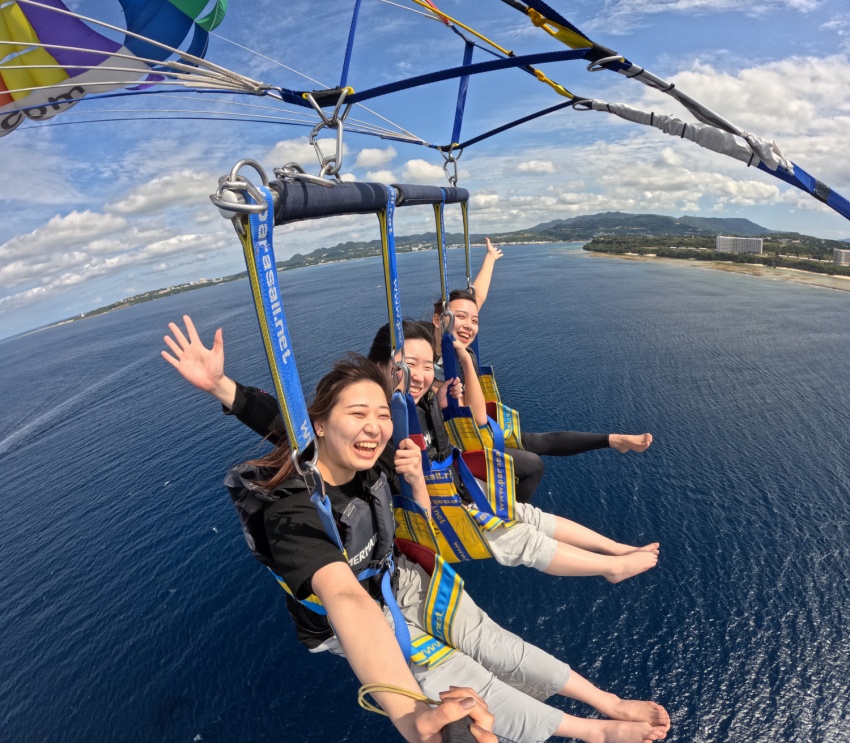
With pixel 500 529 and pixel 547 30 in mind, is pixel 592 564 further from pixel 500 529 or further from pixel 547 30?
pixel 547 30

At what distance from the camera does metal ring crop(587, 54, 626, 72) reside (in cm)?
203

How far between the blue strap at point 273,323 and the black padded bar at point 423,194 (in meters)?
1.59

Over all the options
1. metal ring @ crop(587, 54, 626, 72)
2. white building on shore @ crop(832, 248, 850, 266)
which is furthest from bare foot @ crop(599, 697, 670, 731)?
white building on shore @ crop(832, 248, 850, 266)

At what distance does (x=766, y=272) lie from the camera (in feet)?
159

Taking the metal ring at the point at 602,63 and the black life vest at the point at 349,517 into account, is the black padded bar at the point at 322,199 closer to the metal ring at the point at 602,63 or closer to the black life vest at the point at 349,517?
the metal ring at the point at 602,63

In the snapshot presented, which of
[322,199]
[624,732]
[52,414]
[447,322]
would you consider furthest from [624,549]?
[52,414]

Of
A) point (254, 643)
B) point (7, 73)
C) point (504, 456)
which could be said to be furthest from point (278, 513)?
point (7, 73)

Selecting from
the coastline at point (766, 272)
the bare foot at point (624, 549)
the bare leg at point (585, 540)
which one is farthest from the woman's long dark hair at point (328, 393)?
the coastline at point (766, 272)

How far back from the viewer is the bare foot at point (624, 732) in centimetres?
323

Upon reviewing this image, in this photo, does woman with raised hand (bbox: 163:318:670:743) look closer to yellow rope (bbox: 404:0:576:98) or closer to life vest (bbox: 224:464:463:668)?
life vest (bbox: 224:464:463:668)

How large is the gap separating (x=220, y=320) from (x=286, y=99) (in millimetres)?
46473

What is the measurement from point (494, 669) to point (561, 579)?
147 inches

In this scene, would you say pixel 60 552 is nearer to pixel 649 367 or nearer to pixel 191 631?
pixel 191 631

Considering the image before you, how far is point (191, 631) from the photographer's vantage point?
7000 mm
